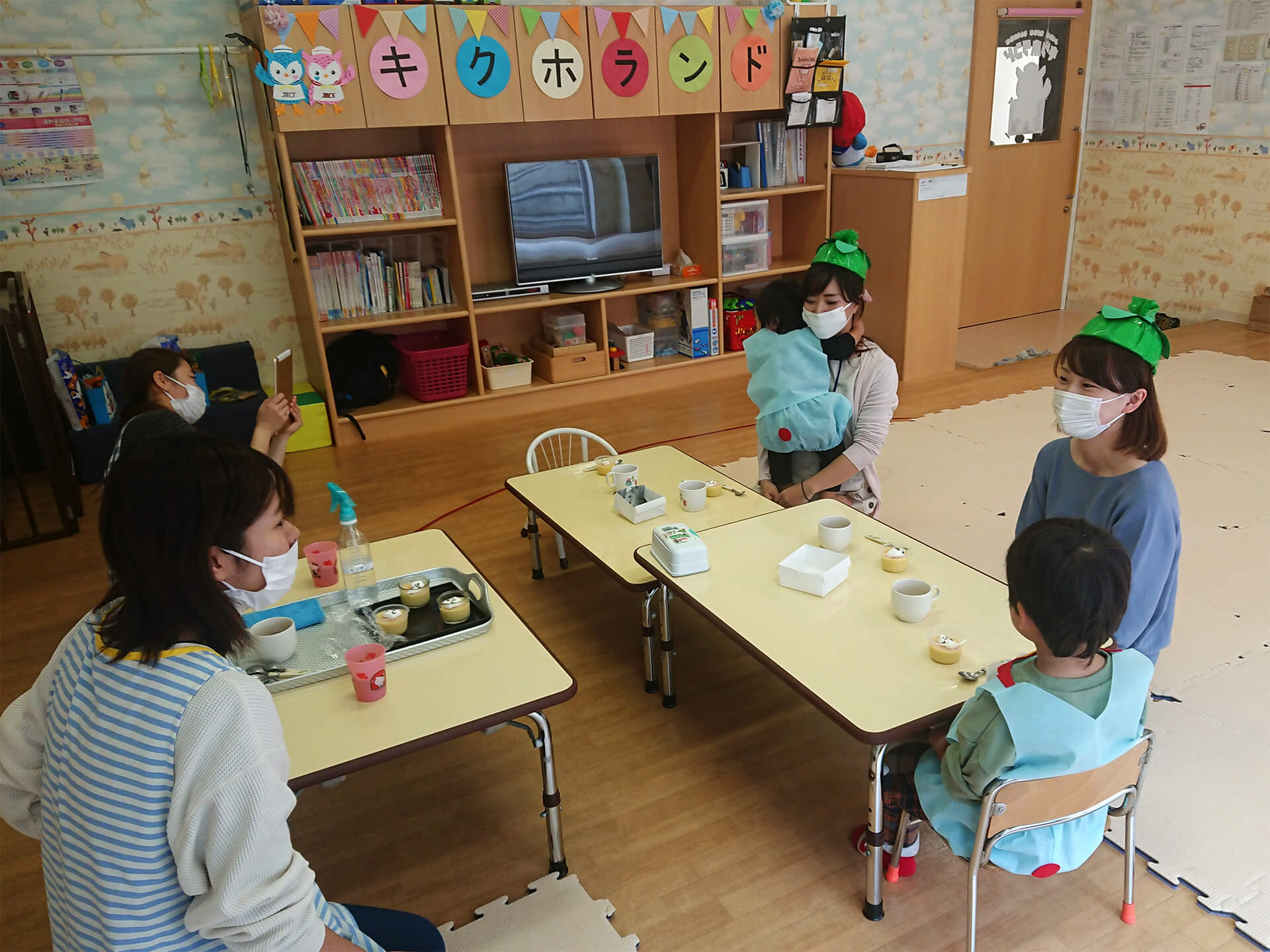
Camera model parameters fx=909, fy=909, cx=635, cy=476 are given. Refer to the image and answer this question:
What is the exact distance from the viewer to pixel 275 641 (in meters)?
1.80

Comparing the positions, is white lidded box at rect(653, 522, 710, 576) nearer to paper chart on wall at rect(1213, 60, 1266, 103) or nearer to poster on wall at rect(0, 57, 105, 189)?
poster on wall at rect(0, 57, 105, 189)

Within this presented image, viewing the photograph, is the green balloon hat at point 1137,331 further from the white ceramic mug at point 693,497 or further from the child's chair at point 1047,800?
the white ceramic mug at point 693,497

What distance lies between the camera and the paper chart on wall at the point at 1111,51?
629 cm

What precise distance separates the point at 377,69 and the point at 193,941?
155 inches

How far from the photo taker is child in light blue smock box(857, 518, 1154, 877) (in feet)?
4.88

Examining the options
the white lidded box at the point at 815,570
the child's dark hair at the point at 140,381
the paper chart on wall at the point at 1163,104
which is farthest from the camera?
the paper chart on wall at the point at 1163,104

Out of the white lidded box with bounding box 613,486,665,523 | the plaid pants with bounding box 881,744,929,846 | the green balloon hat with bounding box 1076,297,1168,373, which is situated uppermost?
the green balloon hat with bounding box 1076,297,1168,373

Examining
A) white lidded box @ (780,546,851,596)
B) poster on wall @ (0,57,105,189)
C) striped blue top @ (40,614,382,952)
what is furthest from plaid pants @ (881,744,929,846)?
poster on wall @ (0,57,105,189)

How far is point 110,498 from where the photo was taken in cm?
105

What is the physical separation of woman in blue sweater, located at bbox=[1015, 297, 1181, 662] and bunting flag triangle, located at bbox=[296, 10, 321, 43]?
3.50 meters

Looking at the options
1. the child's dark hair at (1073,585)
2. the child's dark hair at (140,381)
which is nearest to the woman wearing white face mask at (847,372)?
the child's dark hair at (1073,585)

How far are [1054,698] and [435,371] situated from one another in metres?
3.83

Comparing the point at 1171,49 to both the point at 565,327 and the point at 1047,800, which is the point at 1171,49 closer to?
the point at 565,327

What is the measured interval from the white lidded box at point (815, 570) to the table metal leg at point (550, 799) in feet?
2.12
